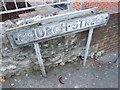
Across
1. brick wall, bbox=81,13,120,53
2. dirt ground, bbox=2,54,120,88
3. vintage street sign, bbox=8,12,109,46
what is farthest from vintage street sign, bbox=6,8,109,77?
dirt ground, bbox=2,54,120,88

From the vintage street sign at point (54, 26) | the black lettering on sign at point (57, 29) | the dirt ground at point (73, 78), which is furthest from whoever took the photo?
the dirt ground at point (73, 78)

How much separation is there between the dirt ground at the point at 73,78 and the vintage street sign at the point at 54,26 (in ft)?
3.31

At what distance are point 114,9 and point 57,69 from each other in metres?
1.68

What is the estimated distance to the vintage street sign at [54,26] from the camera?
1791 millimetres

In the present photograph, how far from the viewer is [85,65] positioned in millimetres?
2891

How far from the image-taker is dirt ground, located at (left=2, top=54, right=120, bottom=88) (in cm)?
254

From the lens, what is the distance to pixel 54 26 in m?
1.90

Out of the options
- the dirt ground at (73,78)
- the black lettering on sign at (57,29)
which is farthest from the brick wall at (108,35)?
the black lettering on sign at (57,29)

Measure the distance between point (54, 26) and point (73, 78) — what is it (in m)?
1.28

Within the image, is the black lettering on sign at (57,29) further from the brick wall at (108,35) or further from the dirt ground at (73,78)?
the dirt ground at (73,78)

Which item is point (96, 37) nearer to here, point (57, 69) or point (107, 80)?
point (107, 80)

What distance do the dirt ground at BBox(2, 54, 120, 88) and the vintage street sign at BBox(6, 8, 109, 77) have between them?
101 centimetres

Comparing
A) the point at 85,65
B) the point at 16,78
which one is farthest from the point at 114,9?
the point at 16,78

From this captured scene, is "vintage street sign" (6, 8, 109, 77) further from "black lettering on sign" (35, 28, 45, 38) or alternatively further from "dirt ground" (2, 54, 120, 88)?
"dirt ground" (2, 54, 120, 88)
